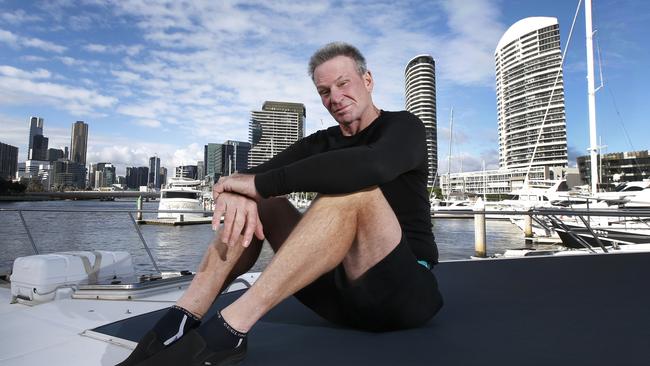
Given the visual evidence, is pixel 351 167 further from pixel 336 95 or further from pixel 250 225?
pixel 336 95

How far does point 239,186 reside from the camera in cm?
128

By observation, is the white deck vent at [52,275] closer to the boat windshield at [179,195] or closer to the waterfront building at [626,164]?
the boat windshield at [179,195]

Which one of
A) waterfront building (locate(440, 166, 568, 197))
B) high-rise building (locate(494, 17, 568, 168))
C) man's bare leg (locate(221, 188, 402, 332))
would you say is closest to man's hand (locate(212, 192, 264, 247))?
man's bare leg (locate(221, 188, 402, 332))

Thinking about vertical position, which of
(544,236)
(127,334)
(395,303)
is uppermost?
(395,303)

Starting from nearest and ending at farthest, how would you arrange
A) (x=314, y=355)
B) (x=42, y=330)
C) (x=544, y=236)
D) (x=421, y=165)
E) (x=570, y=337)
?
(x=314, y=355)
(x=570, y=337)
(x=421, y=165)
(x=42, y=330)
(x=544, y=236)

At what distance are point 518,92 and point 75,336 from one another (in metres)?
87.8

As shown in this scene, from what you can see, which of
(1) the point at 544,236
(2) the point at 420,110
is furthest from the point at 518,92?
(1) the point at 544,236

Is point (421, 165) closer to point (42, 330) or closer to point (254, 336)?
point (254, 336)

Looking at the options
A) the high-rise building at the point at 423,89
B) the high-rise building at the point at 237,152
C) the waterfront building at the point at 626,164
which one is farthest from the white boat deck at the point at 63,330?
the high-rise building at the point at 237,152

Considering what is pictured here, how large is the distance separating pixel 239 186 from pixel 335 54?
0.69m

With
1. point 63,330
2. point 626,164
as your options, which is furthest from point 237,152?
point 63,330

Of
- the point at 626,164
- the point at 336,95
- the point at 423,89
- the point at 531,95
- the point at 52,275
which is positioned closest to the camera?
the point at 336,95

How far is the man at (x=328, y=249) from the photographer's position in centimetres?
106

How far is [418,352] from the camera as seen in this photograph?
1.14 m
